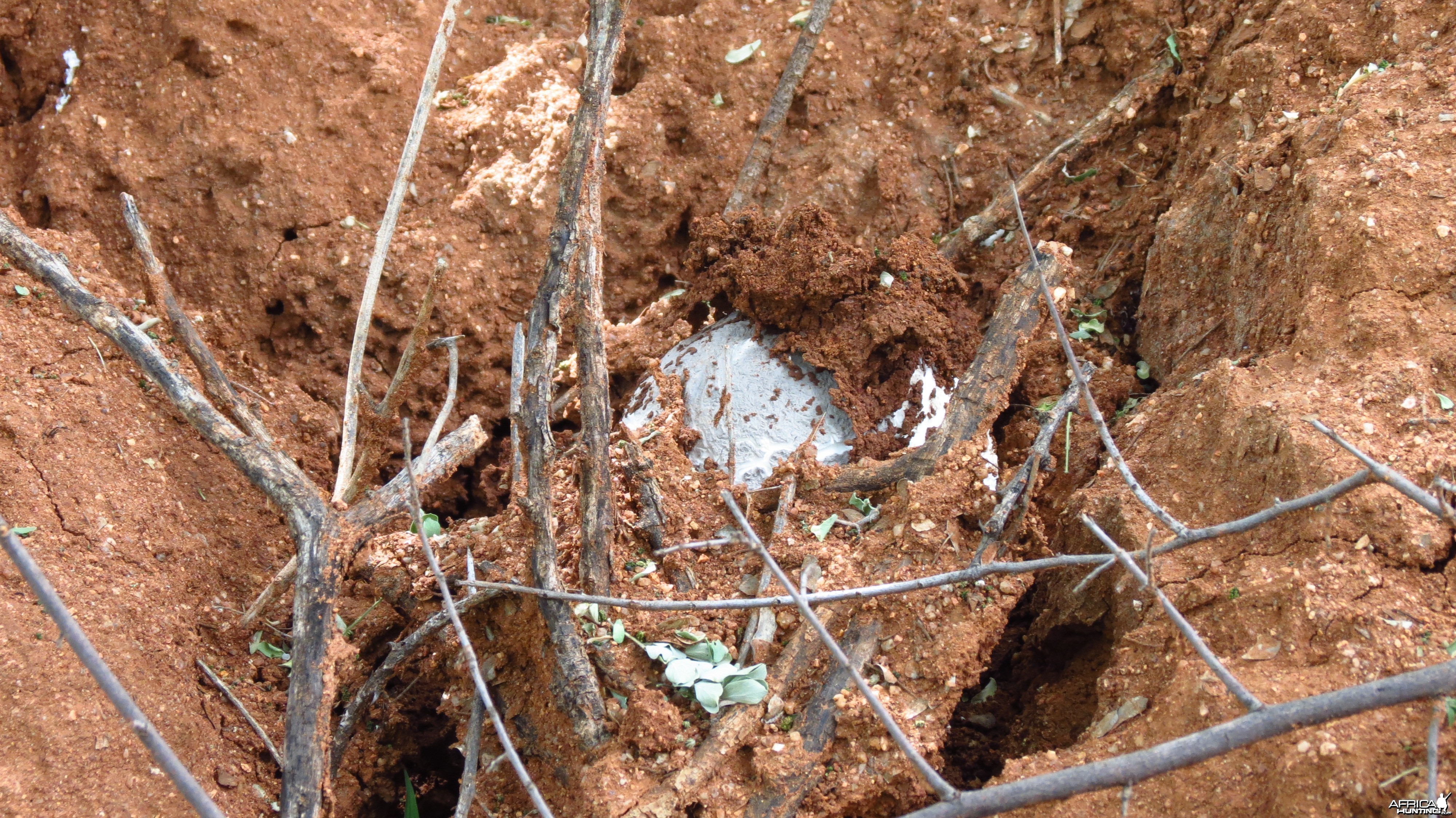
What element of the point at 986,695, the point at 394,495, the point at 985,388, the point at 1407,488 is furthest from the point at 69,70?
the point at 1407,488

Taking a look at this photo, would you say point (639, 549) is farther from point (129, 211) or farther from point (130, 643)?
point (129, 211)

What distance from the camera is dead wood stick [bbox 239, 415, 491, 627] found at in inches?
87.4

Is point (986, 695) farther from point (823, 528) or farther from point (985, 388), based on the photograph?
point (985, 388)

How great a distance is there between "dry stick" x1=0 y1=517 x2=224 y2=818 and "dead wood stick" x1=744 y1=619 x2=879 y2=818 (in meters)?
1.08

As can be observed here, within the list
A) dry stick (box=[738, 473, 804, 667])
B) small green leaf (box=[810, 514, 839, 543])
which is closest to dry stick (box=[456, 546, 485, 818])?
dry stick (box=[738, 473, 804, 667])

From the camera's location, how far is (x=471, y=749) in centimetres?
218

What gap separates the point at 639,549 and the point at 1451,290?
198cm

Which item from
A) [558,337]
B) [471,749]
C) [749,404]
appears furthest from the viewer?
[749,404]

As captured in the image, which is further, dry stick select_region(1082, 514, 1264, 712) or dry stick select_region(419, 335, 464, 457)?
dry stick select_region(419, 335, 464, 457)

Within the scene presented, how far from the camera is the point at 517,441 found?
218cm

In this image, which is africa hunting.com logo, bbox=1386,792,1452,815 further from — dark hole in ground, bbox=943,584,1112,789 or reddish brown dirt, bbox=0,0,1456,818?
dark hole in ground, bbox=943,584,1112,789

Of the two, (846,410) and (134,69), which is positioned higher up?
(134,69)

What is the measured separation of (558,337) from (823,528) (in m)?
0.86

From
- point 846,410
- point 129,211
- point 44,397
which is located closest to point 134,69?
point 129,211
